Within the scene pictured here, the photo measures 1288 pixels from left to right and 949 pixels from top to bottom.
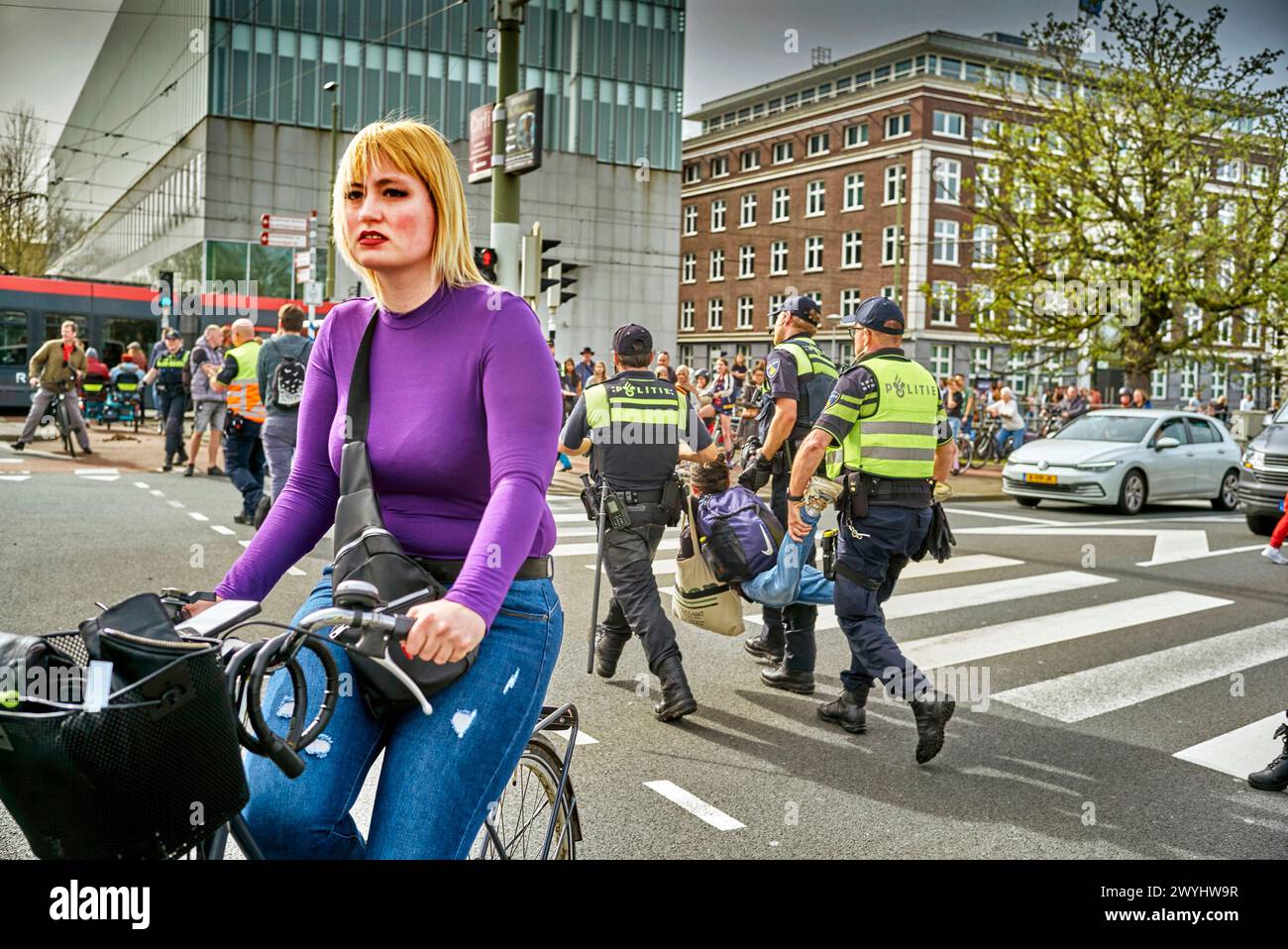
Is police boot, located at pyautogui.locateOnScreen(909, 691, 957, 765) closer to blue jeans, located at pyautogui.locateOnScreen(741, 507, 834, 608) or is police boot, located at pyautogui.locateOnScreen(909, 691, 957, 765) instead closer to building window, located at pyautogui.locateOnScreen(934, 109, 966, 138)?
blue jeans, located at pyautogui.locateOnScreen(741, 507, 834, 608)

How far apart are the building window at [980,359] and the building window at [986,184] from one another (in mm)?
26072

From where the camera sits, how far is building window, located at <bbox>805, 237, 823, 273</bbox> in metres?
59.0

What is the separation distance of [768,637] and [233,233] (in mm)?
38760

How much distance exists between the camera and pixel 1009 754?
5.30 m

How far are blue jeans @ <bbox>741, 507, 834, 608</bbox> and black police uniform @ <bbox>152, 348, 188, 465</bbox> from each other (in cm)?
1240

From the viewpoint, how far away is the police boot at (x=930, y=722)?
5.09m

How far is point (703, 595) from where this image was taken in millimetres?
6238

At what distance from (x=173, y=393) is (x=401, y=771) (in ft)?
54.3

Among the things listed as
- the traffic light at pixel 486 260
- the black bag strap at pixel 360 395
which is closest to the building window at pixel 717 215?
the traffic light at pixel 486 260

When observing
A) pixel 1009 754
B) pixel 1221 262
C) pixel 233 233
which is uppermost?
pixel 233 233

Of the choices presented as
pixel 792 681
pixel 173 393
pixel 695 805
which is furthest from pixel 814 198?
pixel 695 805

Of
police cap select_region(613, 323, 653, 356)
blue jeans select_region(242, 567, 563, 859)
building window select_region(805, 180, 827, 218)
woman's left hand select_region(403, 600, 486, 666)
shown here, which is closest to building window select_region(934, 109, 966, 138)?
building window select_region(805, 180, 827, 218)

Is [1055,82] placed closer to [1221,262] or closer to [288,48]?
[1221,262]

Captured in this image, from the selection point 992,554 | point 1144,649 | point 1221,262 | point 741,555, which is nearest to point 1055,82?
point 1221,262
